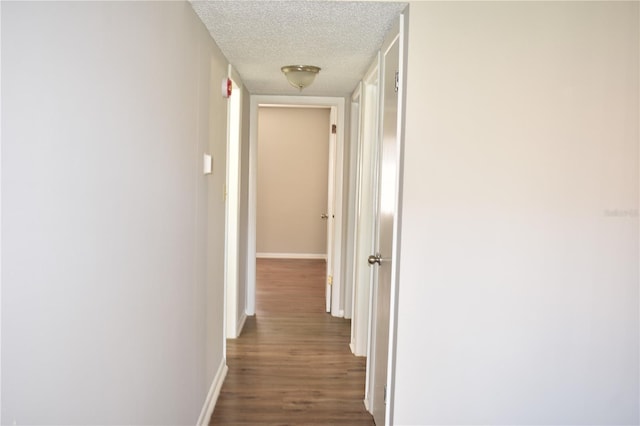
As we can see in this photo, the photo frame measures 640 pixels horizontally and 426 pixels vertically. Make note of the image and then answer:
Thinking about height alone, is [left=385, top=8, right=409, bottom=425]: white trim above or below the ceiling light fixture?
below

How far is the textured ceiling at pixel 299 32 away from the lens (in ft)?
6.87

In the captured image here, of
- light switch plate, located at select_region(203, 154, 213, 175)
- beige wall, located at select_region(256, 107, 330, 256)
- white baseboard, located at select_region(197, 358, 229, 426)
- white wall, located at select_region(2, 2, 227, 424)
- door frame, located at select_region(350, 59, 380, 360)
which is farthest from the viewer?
beige wall, located at select_region(256, 107, 330, 256)

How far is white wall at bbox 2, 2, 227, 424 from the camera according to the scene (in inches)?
36.7

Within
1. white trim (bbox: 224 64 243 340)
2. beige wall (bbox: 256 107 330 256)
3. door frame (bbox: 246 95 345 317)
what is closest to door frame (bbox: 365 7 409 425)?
white trim (bbox: 224 64 243 340)

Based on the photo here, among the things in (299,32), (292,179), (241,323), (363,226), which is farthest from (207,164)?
(292,179)

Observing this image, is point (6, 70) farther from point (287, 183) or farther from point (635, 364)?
point (287, 183)

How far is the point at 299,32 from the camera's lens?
8.10 ft

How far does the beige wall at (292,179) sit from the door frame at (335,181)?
2.88 m

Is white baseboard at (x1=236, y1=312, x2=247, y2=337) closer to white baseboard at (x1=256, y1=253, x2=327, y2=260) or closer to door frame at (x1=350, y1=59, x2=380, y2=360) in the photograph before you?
door frame at (x1=350, y1=59, x2=380, y2=360)

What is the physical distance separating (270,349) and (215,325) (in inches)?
36.6

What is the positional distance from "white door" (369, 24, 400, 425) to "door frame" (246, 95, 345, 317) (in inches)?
73.4

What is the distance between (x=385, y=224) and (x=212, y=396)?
1.39 metres

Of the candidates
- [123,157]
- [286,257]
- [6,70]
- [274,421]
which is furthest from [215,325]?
[286,257]

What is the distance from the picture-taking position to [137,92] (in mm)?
1491
